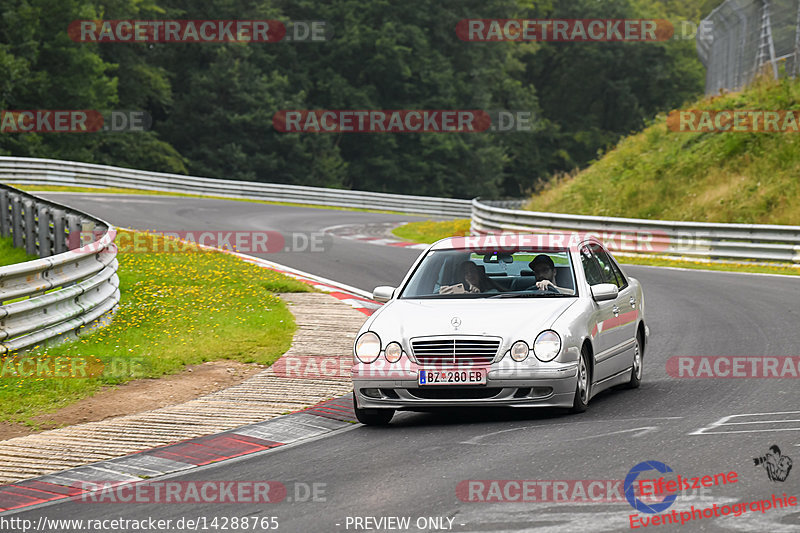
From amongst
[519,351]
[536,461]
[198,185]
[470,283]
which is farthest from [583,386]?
[198,185]

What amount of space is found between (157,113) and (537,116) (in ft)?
93.2

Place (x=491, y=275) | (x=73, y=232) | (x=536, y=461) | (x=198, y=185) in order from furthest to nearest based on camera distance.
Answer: (x=198, y=185) → (x=73, y=232) → (x=491, y=275) → (x=536, y=461)

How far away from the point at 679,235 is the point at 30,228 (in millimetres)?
13308

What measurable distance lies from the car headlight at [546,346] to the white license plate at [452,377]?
44 cm

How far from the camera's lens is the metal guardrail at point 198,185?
3950 cm

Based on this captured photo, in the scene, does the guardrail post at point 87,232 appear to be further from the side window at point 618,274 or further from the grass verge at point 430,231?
the grass verge at point 430,231

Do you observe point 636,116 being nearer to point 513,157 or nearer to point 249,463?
point 513,157

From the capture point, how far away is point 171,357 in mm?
11570

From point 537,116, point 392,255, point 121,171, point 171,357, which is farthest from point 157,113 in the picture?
point 171,357

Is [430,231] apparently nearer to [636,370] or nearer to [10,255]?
[10,255]

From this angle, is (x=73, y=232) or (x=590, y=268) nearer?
(x=590, y=268)

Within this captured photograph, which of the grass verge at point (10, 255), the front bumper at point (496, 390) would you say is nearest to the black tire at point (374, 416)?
the front bumper at point (496, 390)

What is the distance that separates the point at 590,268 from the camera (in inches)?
395

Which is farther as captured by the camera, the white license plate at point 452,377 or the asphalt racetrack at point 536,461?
the white license plate at point 452,377
